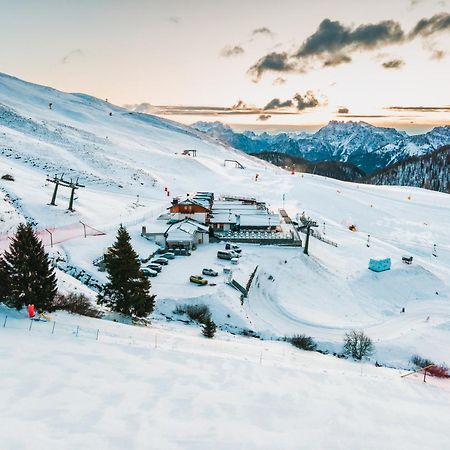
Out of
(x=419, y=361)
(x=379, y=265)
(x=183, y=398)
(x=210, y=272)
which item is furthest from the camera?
(x=379, y=265)

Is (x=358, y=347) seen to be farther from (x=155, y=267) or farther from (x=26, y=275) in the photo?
(x=26, y=275)

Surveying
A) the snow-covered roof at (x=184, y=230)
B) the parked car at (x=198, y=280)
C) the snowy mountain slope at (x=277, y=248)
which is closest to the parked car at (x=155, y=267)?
the snowy mountain slope at (x=277, y=248)

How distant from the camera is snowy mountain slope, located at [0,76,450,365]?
33812mm

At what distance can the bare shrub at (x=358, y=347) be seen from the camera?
97.1 ft

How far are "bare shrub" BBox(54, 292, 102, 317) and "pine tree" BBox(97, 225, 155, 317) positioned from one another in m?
1.22

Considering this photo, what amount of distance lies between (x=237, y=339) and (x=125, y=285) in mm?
9101

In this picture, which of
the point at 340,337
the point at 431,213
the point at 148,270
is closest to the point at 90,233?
the point at 148,270

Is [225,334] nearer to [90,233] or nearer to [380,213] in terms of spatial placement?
[90,233]

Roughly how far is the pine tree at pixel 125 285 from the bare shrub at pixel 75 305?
1223mm

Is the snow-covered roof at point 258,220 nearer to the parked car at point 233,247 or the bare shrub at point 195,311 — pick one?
the parked car at point 233,247

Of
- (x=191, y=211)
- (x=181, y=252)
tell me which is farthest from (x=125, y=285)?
(x=191, y=211)

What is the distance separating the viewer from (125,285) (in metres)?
25.7

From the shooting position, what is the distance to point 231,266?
40.8m

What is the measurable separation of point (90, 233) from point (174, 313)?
19.1m
